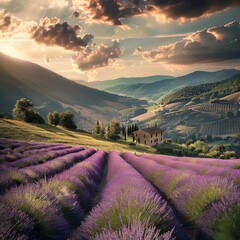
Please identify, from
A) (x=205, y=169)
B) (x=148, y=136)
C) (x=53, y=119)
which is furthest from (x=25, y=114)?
(x=205, y=169)

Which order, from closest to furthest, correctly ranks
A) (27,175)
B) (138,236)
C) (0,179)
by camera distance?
1. (138,236)
2. (0,179)
3. (27,175)

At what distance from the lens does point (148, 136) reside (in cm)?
12244

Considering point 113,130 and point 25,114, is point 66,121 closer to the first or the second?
point 25,114

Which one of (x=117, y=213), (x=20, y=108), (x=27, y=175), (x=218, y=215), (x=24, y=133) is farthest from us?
(x=20, y=108)

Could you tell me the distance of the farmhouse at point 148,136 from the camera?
4830 inches

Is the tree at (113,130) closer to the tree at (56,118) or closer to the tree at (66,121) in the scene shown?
the tree at (66,121)

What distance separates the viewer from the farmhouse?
12268 cm

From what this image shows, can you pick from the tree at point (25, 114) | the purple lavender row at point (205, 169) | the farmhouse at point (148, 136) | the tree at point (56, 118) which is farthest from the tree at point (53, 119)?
the purple lavender row at point (205, 169)

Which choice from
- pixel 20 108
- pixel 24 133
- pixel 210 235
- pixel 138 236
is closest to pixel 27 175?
pixel 210 235

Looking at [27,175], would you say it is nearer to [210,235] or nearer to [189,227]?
[189,227]

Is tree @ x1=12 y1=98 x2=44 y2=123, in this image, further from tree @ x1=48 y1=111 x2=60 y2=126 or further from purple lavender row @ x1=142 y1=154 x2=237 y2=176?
purple lavender row @ x1=142 y1=154 x2=237 y2=176

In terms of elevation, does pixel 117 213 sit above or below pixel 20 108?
below

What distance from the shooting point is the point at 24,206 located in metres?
5.50

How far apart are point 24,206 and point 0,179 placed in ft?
14.9
